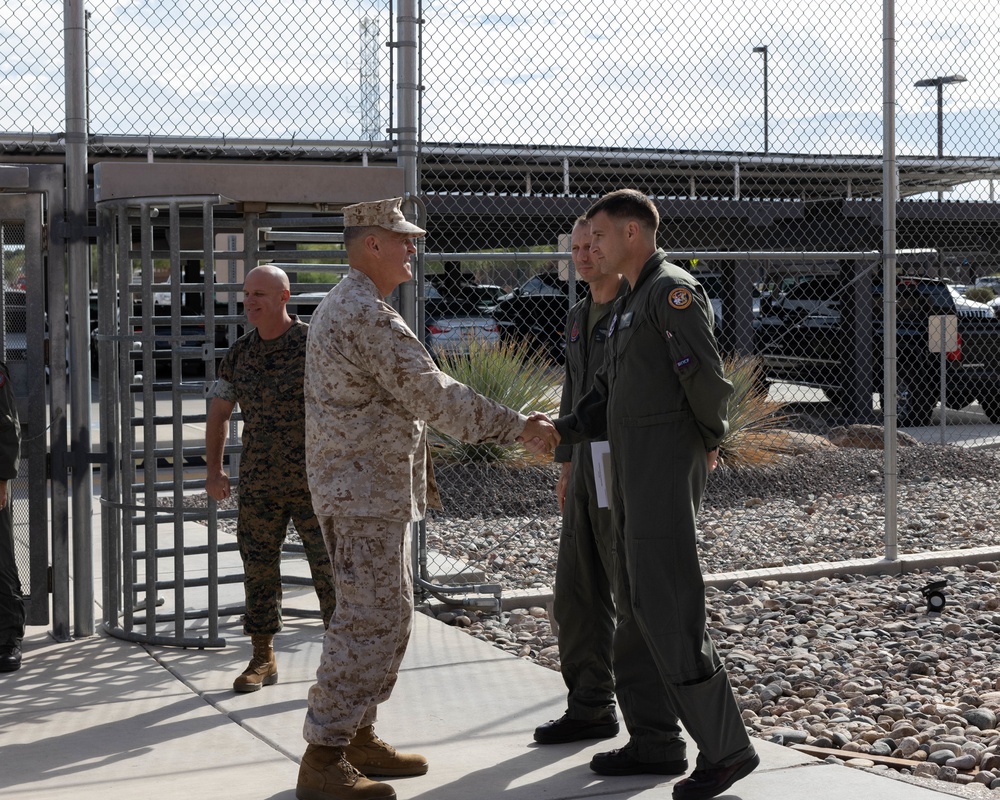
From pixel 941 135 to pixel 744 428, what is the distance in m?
3.21

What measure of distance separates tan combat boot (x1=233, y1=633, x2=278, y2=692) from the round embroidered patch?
2.83 metres

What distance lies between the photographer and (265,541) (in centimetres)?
607

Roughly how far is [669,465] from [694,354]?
39 cm

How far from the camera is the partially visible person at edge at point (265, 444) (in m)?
6.00

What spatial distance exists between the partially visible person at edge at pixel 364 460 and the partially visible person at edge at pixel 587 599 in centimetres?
72

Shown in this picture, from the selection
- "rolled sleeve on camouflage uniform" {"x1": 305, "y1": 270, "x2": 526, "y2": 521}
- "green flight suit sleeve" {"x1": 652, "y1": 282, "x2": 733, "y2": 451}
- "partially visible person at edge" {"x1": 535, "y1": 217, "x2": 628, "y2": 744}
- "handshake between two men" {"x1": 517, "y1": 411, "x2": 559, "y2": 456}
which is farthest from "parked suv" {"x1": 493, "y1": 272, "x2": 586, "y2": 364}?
"green flight suit sleeve" {"x1": 652, "y1": 282, "x2": 733, "y2": 451}

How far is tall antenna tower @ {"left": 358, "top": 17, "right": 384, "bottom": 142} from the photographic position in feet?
23.8

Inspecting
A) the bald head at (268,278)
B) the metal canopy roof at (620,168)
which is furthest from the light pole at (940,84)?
the bald head at (268,278)

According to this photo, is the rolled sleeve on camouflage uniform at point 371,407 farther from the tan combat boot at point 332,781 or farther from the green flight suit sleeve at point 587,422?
the tan combat boot at point 332,781

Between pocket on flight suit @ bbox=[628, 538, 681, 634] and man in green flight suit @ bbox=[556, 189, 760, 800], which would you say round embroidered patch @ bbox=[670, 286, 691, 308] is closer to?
man in green flight suit @ bbox=[556, 189, 760, 800]

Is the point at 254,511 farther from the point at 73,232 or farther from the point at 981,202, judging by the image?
the point at 981,202

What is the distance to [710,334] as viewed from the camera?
4.27 metres

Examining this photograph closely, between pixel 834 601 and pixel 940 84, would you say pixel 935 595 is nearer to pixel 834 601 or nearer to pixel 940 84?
pixel 834 601

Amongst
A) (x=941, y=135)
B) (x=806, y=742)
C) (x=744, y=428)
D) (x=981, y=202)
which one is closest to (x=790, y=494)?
(x=744, y=428)
